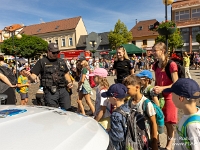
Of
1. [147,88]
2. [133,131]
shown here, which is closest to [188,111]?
[133,131]

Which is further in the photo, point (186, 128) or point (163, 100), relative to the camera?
point (163, 100)

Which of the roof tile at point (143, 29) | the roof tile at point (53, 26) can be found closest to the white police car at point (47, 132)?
the roof tile at point (143, 29)

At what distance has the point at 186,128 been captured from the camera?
1.57m

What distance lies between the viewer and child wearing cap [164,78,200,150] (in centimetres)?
152

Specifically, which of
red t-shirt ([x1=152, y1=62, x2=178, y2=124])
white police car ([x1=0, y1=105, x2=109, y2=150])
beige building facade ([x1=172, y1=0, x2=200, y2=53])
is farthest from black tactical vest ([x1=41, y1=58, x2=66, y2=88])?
beige building facade ([x1=172, y1=0, x2=200, y2=53])

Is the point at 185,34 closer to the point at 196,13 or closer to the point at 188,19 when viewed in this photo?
the point at 188,19

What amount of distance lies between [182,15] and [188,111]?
4382cm

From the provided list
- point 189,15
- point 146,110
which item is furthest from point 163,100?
point 189,15

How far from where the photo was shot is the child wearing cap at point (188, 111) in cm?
152

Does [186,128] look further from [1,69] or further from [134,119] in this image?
[1,69]

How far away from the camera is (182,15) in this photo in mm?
40469

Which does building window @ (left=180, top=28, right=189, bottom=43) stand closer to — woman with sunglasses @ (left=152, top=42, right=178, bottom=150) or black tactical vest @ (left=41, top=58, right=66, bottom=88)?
woman with sunglasses @ (left=152, top=42, right=178, bottom=150)

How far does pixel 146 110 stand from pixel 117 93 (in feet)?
1.67

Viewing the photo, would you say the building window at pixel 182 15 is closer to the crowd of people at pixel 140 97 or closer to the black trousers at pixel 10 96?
the crowd of people at pixel 140 97
